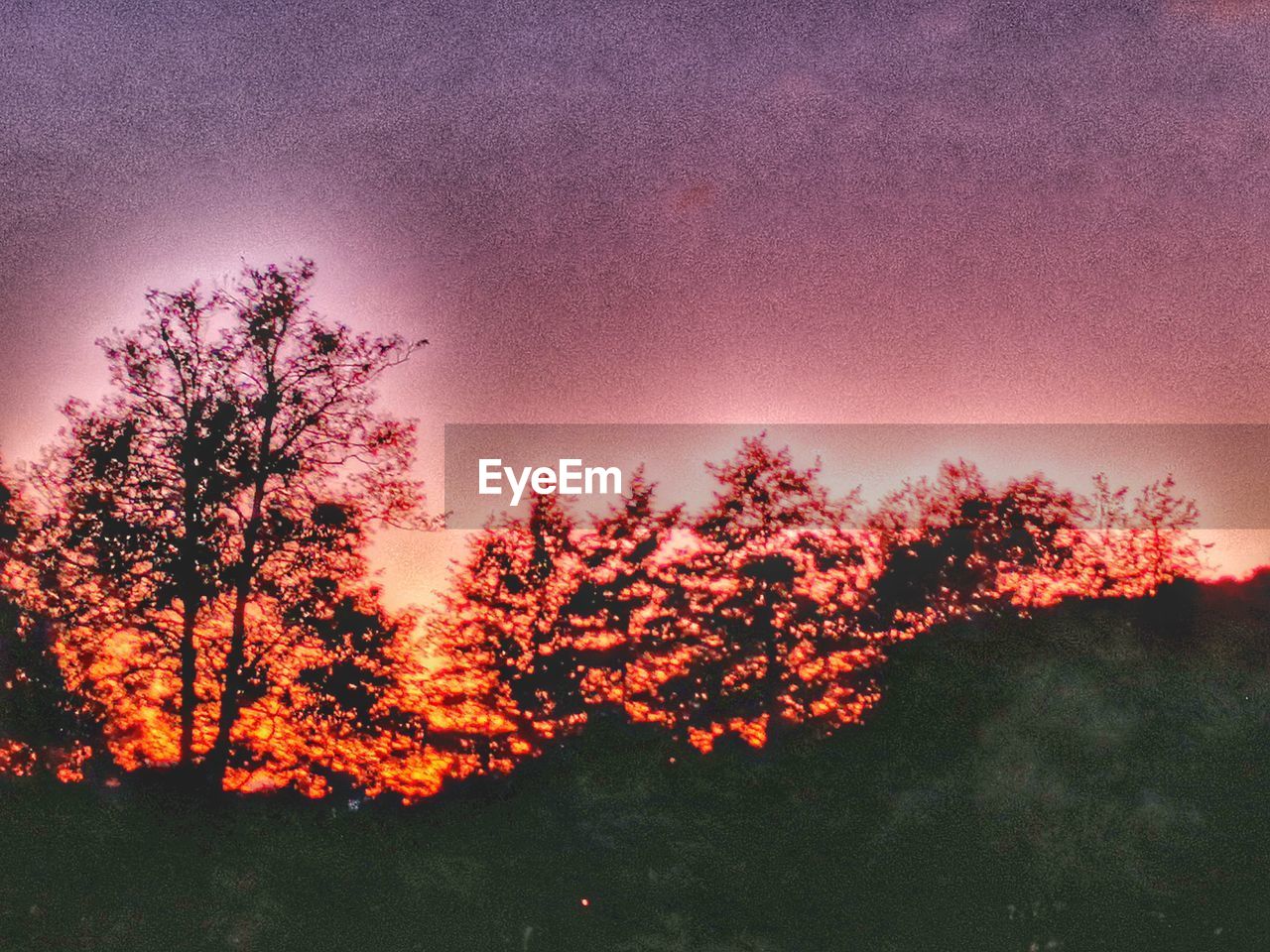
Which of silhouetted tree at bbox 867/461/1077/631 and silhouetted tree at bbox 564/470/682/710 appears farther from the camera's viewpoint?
silhouetted tree at bbox 564/470/682/710

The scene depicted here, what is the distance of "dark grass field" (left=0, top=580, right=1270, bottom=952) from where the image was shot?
12320 millimetres

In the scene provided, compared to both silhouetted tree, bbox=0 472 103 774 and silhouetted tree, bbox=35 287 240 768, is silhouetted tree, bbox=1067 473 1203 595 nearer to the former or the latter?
silhouetted tree, bbox=35 287 240 768

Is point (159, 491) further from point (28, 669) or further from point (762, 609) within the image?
point (762, 609)

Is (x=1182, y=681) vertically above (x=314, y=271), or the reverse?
(x=314, y=271)

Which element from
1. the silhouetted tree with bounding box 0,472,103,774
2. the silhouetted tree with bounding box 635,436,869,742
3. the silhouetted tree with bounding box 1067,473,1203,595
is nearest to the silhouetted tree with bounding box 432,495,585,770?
the silhouetted tree with bounding box 635,436,869,742

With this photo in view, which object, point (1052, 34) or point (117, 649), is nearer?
point (1052, 34)

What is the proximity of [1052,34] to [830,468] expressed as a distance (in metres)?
6.14

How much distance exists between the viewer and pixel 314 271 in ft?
46.1

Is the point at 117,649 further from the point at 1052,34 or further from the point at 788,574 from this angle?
the point at 1052,34

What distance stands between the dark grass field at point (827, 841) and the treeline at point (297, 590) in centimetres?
74

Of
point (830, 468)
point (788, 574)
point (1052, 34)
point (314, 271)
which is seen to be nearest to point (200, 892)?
point (314, 271)

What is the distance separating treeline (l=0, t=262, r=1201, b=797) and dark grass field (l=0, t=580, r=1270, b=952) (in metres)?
0.74

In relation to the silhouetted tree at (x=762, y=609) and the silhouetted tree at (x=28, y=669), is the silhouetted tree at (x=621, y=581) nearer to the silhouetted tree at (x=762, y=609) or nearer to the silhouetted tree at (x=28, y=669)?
the silhouetted tree at (x=762, y=609)

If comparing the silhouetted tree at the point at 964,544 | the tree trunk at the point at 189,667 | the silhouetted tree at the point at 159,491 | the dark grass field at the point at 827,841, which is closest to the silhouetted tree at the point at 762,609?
the silhouetted tree at the point at 964,544
